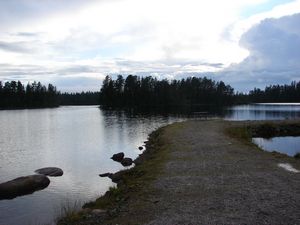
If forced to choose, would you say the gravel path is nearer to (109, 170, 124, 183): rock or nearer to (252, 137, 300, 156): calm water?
(109, 170, 124, 183): rock

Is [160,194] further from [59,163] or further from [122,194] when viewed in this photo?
[59,163]

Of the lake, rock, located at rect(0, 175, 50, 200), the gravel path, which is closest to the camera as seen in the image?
the gravel path

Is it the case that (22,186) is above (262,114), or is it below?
below

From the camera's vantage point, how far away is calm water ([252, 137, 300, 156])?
132 feet

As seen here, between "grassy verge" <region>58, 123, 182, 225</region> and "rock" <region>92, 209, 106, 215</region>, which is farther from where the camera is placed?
"rock" <region>92, 209, 106, 215</region>

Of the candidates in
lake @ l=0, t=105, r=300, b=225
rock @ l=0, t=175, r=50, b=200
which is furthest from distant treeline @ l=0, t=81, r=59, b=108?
rock @ l=0, t=175, r=50, b=200

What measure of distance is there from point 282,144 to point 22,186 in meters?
32.5

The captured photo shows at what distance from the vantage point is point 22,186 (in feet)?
76.5

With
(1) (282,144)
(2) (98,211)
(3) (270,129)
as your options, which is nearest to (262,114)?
(3) (270,129)

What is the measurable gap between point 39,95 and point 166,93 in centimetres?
6793

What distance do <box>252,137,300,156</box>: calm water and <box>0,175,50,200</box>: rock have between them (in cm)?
2480

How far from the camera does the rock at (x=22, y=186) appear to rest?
2256cm

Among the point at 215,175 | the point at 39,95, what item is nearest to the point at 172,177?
the point at 215,175

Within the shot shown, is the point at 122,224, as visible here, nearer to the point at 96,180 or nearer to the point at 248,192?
the point at 248,192
